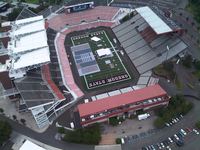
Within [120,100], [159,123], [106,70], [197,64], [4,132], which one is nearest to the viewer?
[4,132]

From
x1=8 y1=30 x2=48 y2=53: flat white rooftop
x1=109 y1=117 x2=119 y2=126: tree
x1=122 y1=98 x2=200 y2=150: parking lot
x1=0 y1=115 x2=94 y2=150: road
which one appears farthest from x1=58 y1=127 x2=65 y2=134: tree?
x1=8 y1=30 x2=48 y2=53: flat white rooftop

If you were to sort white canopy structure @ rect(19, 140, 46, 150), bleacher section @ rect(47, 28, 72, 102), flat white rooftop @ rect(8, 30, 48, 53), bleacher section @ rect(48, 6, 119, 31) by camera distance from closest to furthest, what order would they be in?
white canopy structure @ rect(19, 140, 46, 150) → bleacher section @ rect(47, 28, 72, 102) → flat white rooftop @ rect(8, 30, 48, 53) → bleacher section @ rect(48, 6, 119, 31)

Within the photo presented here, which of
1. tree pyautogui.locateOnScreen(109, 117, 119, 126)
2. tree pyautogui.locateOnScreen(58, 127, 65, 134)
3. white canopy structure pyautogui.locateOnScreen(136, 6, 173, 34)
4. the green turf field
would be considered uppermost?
white canopy structure pyautogui.locateOnScreen(136, 6, 173, 34)

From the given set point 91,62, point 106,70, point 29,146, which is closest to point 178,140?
point 106,70

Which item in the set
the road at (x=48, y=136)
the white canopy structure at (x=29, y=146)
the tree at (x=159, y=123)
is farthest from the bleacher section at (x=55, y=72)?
the tree at (x=159, y=123)

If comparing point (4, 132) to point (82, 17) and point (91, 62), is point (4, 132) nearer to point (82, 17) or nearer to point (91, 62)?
point (91, 62)

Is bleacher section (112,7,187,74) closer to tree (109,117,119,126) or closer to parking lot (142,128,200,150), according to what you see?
tree (109,117,119,126)
